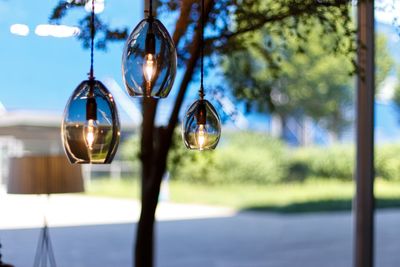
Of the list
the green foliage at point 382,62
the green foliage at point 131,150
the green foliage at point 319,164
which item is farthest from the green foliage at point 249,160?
the green foliage at point 131,150

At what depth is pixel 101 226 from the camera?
6.20m

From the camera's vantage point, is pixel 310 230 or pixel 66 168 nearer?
pixel 66 168

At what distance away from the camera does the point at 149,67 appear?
4.81ft

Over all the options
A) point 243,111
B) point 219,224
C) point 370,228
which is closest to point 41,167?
point 243,111

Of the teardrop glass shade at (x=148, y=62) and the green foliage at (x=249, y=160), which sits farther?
the green foliage at (x=249, y=160)

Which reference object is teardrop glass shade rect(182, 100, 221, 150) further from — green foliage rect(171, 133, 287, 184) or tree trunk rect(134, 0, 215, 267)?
green foliage rect(171, 133, 287, 184)

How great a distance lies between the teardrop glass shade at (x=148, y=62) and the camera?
4.81 ft

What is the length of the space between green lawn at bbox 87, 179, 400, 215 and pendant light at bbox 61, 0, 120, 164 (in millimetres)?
4822

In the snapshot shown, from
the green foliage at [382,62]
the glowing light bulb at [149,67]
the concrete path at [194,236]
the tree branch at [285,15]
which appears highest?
the green foliage at [382,62]

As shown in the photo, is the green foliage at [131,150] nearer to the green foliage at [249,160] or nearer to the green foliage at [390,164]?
the green foliage at [249,160]

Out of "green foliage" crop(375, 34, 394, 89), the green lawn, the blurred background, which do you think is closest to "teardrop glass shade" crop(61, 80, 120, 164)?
the blurred background

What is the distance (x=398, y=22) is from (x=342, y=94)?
3407mm

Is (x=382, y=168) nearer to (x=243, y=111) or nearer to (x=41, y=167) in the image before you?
(x=243, y=111)

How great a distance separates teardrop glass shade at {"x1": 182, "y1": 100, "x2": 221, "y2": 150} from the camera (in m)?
1.77
